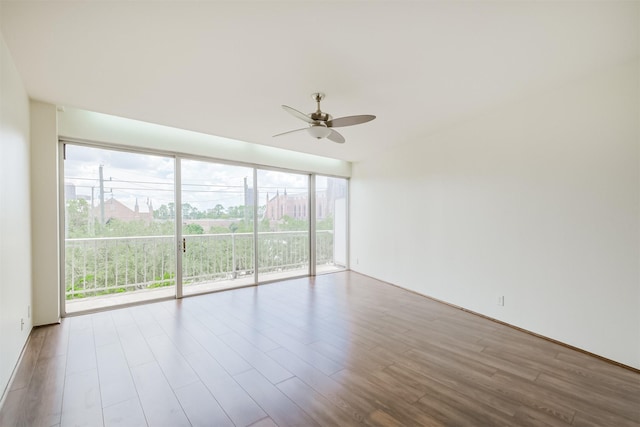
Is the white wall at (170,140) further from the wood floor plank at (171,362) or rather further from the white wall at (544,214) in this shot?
the wood floor plank at (171,362)

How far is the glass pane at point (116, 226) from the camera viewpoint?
3.77 metres

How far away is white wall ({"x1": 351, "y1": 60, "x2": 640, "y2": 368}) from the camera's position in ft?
8.00

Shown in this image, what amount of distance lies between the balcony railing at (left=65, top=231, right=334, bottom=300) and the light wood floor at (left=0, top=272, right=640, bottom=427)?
3.27 ft

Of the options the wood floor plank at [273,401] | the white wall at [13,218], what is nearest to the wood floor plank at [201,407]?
the wood floor plank at [273,401]

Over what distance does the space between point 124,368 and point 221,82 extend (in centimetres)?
260

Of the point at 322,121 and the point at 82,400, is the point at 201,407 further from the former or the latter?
the point at 322,121

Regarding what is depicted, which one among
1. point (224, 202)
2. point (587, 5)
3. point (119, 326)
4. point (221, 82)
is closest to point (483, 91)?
point (587, 5)

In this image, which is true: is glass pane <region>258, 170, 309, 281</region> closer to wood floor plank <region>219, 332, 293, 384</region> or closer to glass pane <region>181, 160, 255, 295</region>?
glass pane <region>181, 160, 255, 295</region>

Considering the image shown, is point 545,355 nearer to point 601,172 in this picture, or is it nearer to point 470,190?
point 601,172

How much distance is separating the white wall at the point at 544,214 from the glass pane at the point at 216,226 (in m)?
2.92

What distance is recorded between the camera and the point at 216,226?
4875 mm

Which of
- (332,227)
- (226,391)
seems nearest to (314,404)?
(226,391)

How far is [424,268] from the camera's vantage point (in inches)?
175

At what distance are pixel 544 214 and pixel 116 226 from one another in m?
5.50
